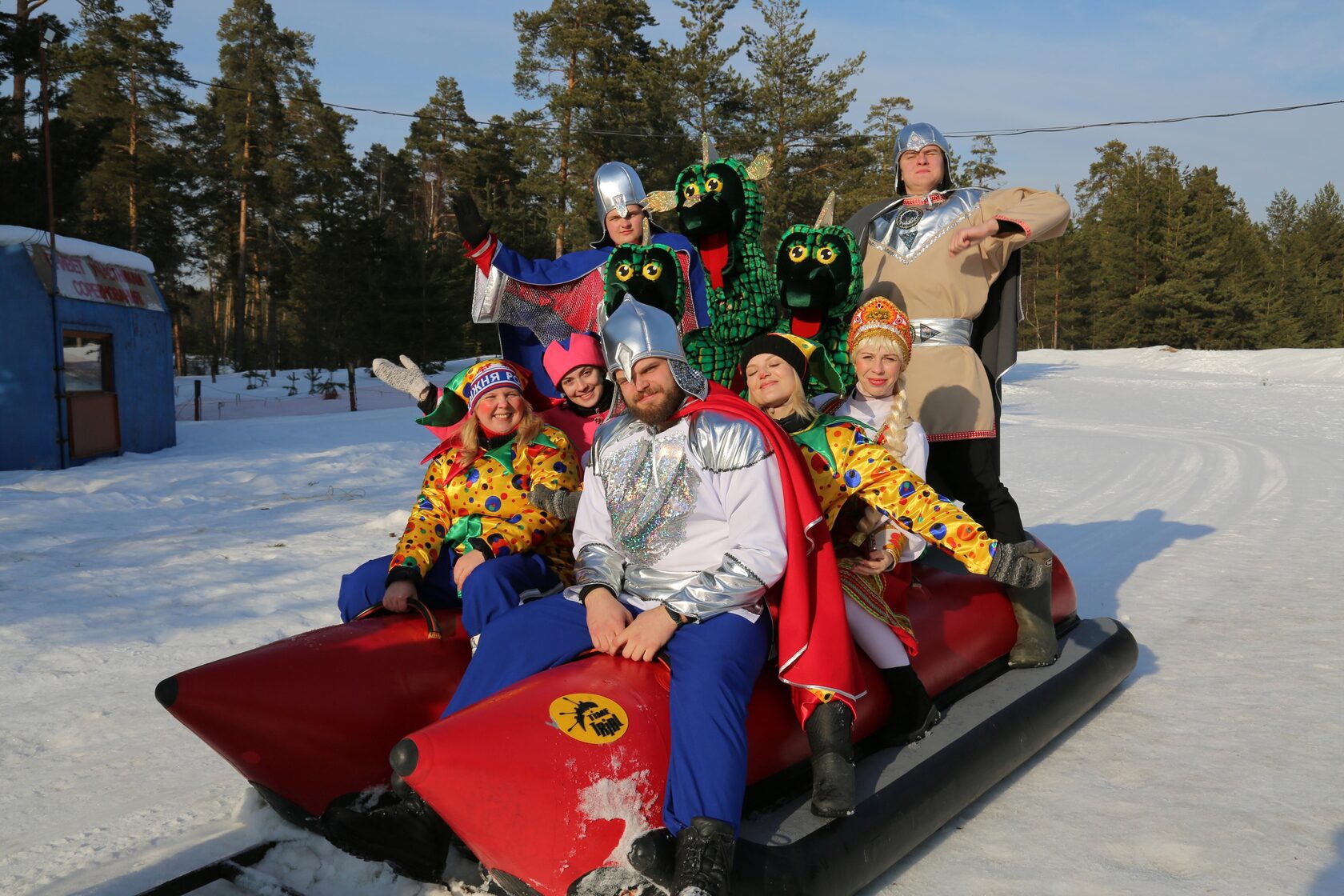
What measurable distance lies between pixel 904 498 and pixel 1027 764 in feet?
4.52

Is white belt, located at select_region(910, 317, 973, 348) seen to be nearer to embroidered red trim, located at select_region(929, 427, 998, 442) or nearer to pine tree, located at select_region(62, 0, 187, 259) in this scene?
embroidered red trim, located at select_region(929, 427, 998, 442)

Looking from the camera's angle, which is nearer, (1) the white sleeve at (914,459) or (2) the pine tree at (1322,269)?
(1) the white sleeve at (914,459)

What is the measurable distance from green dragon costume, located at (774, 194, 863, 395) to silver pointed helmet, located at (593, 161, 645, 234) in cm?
69

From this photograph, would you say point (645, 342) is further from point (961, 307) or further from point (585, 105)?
point (585, 105)

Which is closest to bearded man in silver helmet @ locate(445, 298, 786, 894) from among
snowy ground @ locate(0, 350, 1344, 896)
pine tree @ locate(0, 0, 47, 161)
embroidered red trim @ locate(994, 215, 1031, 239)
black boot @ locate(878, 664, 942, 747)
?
black boot @ locate(878, 664, 942, 747)

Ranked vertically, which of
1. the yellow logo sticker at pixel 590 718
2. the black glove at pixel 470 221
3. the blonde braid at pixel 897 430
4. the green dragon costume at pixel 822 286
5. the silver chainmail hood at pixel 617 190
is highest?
the silver chainmail hood at pixel 617 190

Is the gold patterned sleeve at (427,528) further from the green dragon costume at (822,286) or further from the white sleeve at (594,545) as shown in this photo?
the green dragon costume at (822,286)

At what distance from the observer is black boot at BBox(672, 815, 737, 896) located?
230 cm

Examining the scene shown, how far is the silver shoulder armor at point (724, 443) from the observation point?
2.92 metres

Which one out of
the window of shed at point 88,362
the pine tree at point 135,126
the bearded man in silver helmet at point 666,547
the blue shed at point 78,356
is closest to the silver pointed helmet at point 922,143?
the bearded man in silver helmet at point 666,547

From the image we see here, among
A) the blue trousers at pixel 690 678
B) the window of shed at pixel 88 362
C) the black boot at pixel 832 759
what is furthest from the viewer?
the window of shed at pixel 88 362

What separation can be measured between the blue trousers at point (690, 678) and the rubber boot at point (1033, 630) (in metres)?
1.72

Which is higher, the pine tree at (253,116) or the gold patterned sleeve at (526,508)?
the pine tree at (253,116)

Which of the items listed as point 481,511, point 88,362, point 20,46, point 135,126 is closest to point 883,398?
point 481,511
